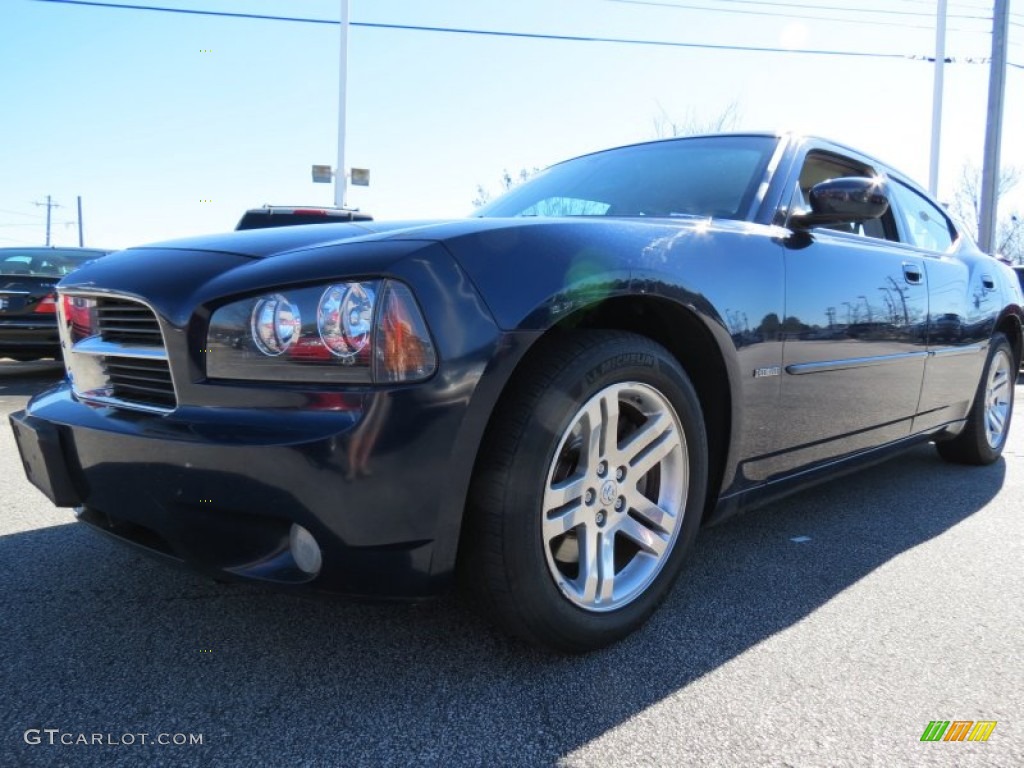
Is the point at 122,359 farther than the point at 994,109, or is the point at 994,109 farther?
the point at 994,109

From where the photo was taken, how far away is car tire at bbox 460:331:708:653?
1.63 metres

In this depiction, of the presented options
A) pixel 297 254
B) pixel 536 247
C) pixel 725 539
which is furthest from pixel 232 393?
pixel 725 539

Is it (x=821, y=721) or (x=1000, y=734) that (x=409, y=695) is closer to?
(x=821, y=721)

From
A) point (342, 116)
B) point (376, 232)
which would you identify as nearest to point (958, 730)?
point (376, 232)

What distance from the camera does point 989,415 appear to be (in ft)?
13.9

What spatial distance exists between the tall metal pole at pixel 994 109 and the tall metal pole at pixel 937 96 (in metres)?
0.92

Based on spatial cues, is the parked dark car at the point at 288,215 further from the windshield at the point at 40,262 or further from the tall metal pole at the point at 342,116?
the tall metal pole at the point at 342,116

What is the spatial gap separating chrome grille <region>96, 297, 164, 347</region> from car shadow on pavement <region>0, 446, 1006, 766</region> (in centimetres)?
60

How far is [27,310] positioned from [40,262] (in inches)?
29.1

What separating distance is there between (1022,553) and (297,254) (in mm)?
2829

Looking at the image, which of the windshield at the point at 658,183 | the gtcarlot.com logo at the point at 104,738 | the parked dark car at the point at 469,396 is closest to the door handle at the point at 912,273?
the parked dark car at the point at 469,396

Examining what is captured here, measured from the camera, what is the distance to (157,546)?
1726 mm

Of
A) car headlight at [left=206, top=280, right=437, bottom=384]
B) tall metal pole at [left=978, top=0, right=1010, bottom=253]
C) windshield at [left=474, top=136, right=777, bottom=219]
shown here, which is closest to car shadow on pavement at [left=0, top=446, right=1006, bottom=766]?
car headlight at [left=206, top=280, right=437, bottom=384]

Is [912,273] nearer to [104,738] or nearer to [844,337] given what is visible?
[844,337]
